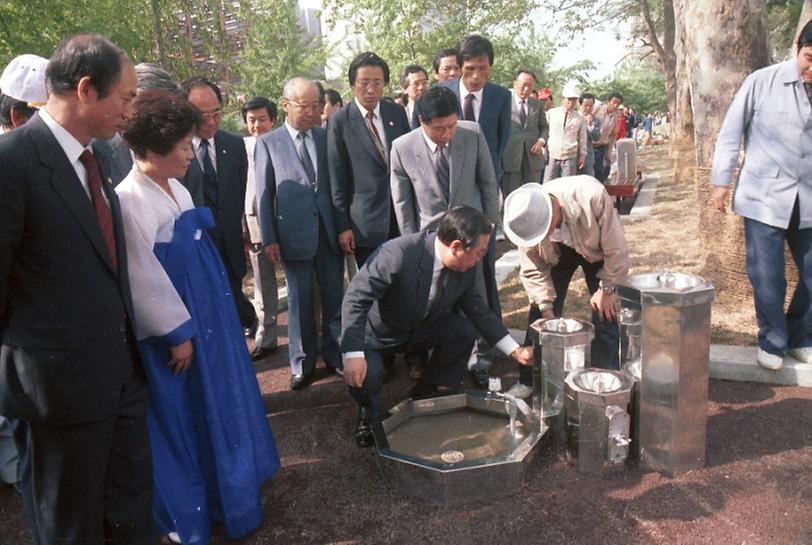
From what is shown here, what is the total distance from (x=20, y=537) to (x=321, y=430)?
5.05ft

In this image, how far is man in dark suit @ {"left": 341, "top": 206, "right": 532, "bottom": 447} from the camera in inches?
123

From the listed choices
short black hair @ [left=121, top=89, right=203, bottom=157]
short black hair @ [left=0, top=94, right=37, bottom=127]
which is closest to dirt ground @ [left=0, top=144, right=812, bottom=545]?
short black hair @ [left=121, top=89, right=203, bottom=157]

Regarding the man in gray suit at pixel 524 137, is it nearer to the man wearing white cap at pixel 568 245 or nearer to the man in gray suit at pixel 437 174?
the man in gray suit at pixel 437 174

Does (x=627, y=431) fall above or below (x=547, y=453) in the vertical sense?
above

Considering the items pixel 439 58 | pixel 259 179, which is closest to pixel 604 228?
pixel 259 179

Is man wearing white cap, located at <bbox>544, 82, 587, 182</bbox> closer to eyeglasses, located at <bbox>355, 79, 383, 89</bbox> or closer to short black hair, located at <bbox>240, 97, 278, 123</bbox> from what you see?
short black hair, located at <bbox>240, 97, 278, 123</bbox>

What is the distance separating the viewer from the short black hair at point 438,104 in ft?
11.9

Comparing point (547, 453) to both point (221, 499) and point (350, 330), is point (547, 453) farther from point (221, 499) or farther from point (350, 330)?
point (221, 499)

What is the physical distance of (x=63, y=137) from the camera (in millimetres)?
1854

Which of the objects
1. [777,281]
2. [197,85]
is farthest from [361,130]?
[777,281]

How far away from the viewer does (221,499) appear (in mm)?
2600

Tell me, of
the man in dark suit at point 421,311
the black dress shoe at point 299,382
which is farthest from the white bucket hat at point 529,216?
the black dress shoe at point 299,382

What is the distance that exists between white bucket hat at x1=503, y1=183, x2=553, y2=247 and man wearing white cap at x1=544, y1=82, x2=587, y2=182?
5.64 meters

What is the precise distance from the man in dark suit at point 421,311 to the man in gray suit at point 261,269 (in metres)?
1.65
